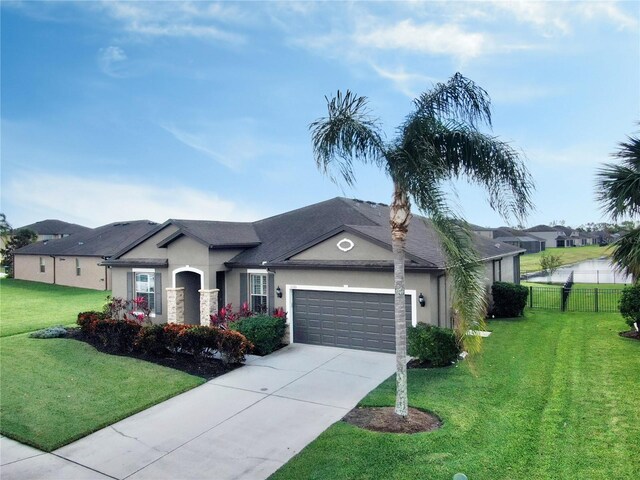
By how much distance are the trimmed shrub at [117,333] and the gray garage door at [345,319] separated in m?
5.16

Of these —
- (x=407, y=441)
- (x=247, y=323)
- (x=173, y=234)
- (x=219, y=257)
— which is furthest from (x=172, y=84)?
(x=407, y=441)

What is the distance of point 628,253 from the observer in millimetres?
12133

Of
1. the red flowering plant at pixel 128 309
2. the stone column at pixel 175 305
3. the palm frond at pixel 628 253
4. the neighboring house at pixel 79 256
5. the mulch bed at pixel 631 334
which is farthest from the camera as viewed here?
the neighboring house at pixel 79 256

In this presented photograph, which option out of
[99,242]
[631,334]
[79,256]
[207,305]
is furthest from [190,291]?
[99,242]

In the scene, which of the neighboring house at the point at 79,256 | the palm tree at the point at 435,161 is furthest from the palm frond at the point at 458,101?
the neighboring house at the point at 79,256

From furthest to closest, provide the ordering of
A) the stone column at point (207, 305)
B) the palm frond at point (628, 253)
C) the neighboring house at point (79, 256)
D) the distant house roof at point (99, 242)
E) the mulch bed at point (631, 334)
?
the distant house roof at point (99, 242), the neighboring house at point (79, 256), the stone column at point (207, 305), the mulch bed at point (631, 334), the palm frond at point (628, 253)

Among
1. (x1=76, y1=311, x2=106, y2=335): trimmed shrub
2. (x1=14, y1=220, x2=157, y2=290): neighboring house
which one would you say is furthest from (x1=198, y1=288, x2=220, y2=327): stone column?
(x1=14, y1=220, x2=157, y2=290): neighboring house

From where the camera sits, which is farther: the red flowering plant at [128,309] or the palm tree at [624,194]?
the red flowering plant at [128,309]

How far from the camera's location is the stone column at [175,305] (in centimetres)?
1666

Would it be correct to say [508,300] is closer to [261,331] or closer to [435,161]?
[261,331]

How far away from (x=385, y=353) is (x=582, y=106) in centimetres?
1219

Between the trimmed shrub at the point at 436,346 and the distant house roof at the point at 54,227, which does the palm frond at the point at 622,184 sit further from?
the distant house roof at the point at 54,227

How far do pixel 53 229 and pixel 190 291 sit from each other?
51763mm

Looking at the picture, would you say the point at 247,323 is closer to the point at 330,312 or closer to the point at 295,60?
the point at 330,312
